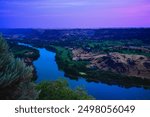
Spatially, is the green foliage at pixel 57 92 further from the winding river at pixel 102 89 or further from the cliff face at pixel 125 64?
the cliff face at pixel 125 64

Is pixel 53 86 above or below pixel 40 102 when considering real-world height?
below

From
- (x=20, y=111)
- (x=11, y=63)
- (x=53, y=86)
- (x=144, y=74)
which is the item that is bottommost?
(x=144, y=74)

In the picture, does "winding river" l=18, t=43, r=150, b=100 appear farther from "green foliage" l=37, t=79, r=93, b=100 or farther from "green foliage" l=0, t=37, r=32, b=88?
"green foliage" l=0, t=37, r=32, b=88

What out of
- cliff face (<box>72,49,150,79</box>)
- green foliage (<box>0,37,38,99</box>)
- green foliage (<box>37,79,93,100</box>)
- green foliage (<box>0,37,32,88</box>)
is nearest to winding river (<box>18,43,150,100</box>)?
cliff face (<box>72,49,150,79</box>)

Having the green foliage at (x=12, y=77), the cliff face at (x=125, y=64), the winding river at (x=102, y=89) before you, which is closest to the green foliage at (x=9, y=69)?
the green foliage at (x=12, y=77)

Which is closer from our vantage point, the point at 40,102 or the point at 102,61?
the point at 40,102

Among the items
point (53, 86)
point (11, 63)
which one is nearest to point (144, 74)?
point (53, 86)

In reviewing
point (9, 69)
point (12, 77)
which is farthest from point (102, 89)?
point (12, 77)

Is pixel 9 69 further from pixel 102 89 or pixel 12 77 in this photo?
pixel 102 89

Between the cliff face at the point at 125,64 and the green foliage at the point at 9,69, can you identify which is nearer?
the green foliage at the point at 9,69

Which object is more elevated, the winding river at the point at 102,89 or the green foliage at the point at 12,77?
the green foliage at the point at 12,77

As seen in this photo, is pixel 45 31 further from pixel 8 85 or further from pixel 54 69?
pixel 8 85
